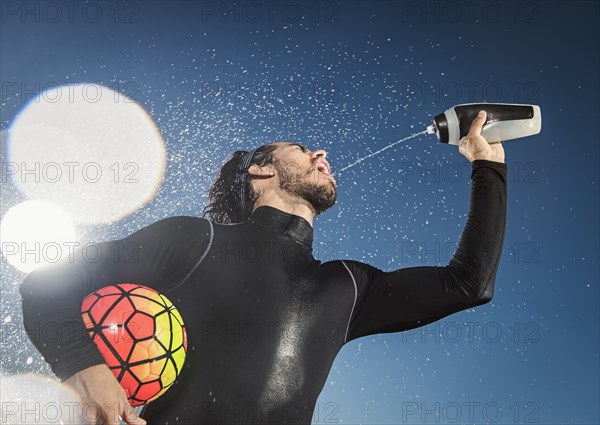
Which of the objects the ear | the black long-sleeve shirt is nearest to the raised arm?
the black long-sleeve shirt

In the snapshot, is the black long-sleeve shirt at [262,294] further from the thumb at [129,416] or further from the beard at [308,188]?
the thumb at [129,416]

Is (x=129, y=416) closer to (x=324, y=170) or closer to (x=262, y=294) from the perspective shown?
(x=262, y=294)

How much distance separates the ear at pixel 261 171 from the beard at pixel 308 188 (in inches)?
5.9

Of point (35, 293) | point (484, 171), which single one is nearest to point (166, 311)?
point (35, 293)

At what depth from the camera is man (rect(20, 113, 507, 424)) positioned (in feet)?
10.8

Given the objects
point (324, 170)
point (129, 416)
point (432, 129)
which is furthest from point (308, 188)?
point (129, 416)

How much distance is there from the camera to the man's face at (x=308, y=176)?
13.7ft

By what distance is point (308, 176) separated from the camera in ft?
13.8

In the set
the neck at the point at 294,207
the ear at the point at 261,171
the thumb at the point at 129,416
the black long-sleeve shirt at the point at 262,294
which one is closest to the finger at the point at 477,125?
the black long-sleeve shirt at the point at 262,294

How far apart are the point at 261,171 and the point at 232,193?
53cm

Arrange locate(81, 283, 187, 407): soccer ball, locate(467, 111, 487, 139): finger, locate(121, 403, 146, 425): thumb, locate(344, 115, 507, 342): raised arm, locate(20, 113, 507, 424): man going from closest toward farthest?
locate(121, 403, 146, 425): thumb → locate(81, 283, 187, 407): soccer ball → locate(20, 113, 507, 424): man → locate(344, 115, 507, 342): raised arm → locate(467, 111, 487, 139): finger

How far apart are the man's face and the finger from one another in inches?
38.6

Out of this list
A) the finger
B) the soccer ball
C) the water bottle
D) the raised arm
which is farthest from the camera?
the water bottle

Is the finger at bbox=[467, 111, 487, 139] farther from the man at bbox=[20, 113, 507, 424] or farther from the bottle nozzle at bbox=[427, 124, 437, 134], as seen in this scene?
the bottle nozzle at bbox=[427, 124, 437, 134]
